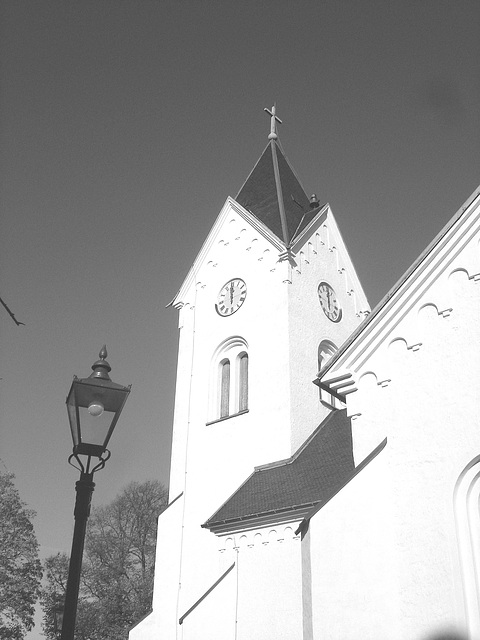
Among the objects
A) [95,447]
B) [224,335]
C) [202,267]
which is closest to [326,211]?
[202,267]

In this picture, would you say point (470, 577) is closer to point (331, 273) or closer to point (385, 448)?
point (385, 448)

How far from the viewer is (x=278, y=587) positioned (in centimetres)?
1504

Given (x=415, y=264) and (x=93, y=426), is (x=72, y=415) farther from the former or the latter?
(x=415, y=264)

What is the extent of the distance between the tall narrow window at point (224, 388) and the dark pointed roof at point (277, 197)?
4.68 m

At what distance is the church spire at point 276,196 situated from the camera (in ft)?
79.2

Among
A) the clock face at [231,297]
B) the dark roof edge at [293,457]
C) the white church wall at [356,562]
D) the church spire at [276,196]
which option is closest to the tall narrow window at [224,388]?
the clock face at [231,297]

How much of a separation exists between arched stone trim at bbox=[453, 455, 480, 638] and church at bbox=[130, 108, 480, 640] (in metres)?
0.02

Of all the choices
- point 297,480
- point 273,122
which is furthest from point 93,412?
point 273,122

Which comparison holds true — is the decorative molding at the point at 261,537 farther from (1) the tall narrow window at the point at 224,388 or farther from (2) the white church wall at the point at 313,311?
(1) the tall narrow window at the point at 224,388

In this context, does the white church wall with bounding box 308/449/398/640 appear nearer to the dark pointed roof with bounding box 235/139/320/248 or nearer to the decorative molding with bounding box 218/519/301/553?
the decorative molding with bounding box 218/519/301/553

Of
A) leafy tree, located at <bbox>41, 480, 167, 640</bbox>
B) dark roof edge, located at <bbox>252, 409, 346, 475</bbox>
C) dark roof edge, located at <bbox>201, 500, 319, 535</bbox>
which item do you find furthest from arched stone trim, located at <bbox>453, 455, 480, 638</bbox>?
leafy tree, located at <bbox>41, 480, 167, 640</bbox>

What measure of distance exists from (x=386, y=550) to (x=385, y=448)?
4.60 feet

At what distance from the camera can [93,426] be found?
255 inches

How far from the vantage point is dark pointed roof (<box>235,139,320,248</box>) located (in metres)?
24.1
